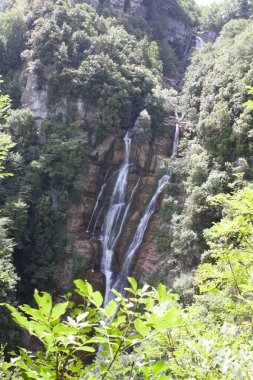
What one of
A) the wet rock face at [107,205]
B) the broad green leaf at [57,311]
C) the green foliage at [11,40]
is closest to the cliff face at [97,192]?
the wet rock face at [107,205]

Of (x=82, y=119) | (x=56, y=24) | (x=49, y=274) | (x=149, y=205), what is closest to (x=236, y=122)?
(x=149, y=205)

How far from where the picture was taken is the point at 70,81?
970 inches

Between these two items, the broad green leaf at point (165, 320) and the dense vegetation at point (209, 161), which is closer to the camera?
the broad green leaf at point (165, 320)

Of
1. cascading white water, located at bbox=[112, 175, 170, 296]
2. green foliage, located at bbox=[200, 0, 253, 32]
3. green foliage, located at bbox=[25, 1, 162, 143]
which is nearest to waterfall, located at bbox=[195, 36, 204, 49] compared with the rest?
green foliage, located at bbox=[200, 0, 253, 32]

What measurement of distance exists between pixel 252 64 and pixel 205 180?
7325mm

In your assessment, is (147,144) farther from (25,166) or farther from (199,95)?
(25,166)

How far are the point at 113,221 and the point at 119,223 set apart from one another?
443mm

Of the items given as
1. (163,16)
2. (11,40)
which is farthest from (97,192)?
(163,16)

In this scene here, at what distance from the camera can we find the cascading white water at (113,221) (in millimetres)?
19391

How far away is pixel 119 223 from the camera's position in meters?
20.3

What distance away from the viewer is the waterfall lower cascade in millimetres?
18703

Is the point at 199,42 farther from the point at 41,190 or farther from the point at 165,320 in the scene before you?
the point at 165,320

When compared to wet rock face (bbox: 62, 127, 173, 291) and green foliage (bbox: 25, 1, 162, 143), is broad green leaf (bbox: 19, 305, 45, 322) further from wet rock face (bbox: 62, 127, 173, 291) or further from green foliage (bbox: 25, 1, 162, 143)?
green foliage (bbox: 25, 1, 162, 143)

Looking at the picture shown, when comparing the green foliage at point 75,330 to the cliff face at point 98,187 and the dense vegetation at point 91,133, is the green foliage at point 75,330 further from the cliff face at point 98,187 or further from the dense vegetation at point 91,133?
the cliff face at point 98,187
